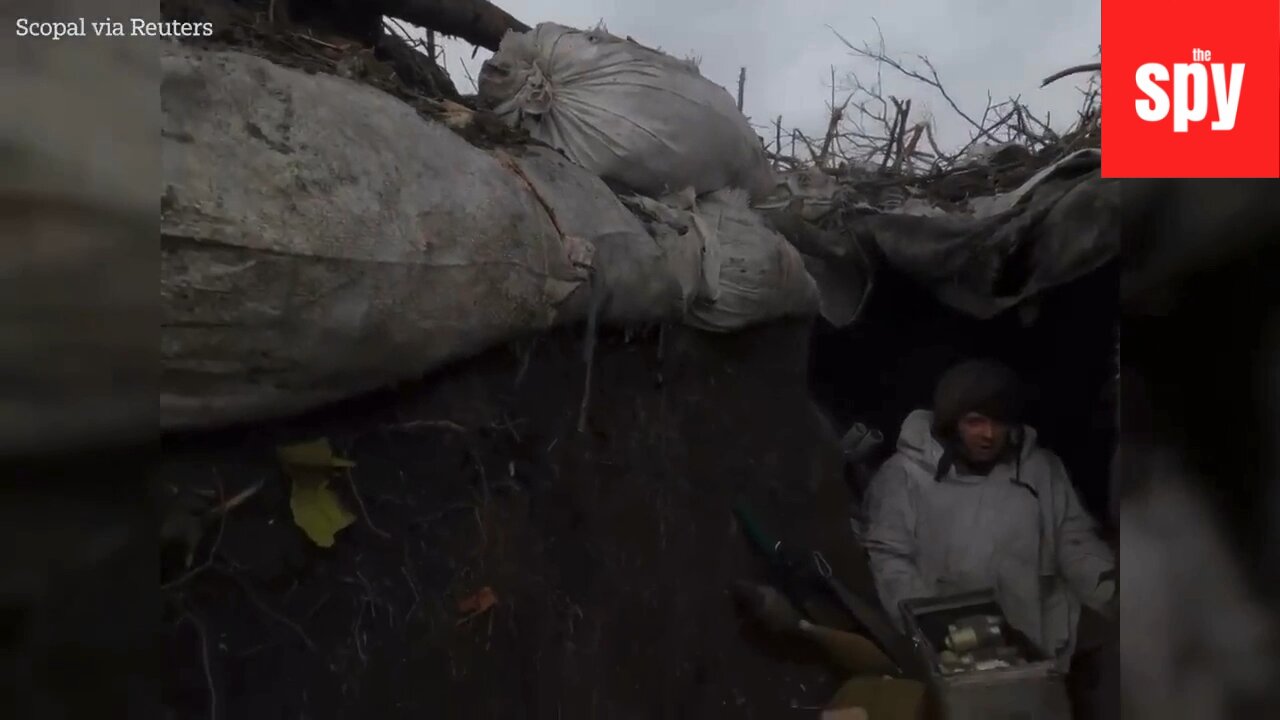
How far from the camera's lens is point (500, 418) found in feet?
3.89

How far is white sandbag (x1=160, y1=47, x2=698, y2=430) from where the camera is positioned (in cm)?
89

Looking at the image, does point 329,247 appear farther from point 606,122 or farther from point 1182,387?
point 1182,387

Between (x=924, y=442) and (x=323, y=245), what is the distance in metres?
1.00

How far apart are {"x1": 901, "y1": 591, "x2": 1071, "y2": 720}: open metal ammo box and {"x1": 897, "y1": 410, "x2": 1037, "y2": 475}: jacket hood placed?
21cm

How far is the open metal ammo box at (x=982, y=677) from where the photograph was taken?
1.46m

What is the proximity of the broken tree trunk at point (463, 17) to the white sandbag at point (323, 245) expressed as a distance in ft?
1.03

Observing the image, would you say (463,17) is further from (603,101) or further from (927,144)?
(927,144)

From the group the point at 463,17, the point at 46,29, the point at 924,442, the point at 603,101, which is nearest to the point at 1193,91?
the point at 924,442

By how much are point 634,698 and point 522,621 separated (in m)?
0.24

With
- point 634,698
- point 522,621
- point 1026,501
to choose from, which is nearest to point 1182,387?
point 1026,501

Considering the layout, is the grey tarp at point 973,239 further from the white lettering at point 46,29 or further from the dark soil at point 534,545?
the white lettering at point 46,29

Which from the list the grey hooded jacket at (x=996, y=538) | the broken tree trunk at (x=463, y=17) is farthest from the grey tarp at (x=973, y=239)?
the broken tree trunk at (x=463, y=17)

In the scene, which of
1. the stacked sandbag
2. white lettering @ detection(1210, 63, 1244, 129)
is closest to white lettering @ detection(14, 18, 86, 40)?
the stacked sandbag

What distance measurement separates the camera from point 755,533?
1.47 m
